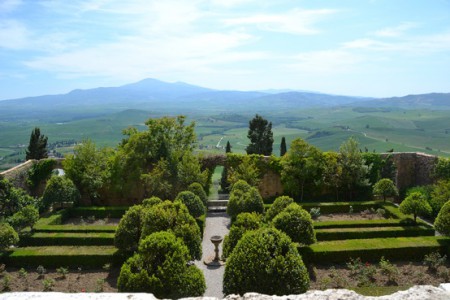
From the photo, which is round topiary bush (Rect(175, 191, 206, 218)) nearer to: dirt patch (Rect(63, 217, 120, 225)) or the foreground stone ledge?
dirt patch (Rect(63, 217, 120, 225))

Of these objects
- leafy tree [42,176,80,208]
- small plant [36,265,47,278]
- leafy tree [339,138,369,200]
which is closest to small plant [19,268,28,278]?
small plant [36,265,47,278]

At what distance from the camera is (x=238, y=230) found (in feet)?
41.1

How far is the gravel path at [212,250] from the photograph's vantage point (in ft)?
40.9

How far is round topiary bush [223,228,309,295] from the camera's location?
886 centimetres

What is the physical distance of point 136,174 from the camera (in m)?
22.2

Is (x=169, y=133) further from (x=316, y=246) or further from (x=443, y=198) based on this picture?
(x=443, y=198)

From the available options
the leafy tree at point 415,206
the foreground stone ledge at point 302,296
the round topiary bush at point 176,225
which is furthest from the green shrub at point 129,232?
the leafy tree at point 415,206

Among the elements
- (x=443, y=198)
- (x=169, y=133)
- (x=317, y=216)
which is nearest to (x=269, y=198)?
(x=317, y=216)

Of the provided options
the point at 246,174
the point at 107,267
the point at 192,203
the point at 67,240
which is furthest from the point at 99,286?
the point at 246,174

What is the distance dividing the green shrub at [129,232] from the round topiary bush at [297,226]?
17.1 feet

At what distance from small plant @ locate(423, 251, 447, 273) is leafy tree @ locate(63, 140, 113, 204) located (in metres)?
16.7

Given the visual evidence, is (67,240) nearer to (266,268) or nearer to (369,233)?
(266,268)

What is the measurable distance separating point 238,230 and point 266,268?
3.76 meters

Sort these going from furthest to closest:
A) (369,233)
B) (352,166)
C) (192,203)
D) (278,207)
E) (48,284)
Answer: (352,166) → (192,203) → (369,233) → (278,207) → (48,284)
